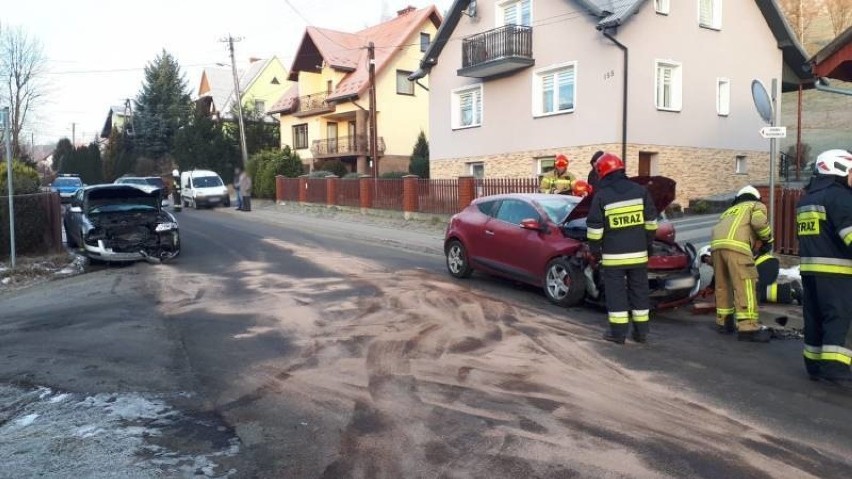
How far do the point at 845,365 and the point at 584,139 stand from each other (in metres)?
17.2

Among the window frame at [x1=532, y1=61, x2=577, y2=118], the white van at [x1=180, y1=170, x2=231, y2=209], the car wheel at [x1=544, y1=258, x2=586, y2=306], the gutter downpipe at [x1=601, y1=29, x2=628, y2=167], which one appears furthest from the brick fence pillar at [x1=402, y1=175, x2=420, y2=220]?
the car wheel at [x1=544, y1=258, x2=586, y2=306]

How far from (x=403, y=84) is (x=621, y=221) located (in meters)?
34.5

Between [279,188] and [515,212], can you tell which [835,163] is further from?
[279,188]

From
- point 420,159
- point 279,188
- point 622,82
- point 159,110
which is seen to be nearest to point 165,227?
point 622,82

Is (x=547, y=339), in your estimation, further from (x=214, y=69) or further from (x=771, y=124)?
(x=214, y=69)

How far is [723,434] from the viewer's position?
4543 millimetres

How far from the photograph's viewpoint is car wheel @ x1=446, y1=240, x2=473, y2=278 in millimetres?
10883

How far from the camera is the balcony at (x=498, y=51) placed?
77.8 ft

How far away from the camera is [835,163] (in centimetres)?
555

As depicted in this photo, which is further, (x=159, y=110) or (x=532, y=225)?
(x=159, y=110)

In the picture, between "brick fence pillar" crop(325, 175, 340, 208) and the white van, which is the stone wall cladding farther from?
the white van

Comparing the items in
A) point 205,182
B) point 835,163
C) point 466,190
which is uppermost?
point 205,182

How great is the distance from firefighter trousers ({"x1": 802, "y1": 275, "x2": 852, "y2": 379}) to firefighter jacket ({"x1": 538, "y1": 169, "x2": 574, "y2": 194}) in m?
6.04

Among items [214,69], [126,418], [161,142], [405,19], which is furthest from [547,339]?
[214,69]
